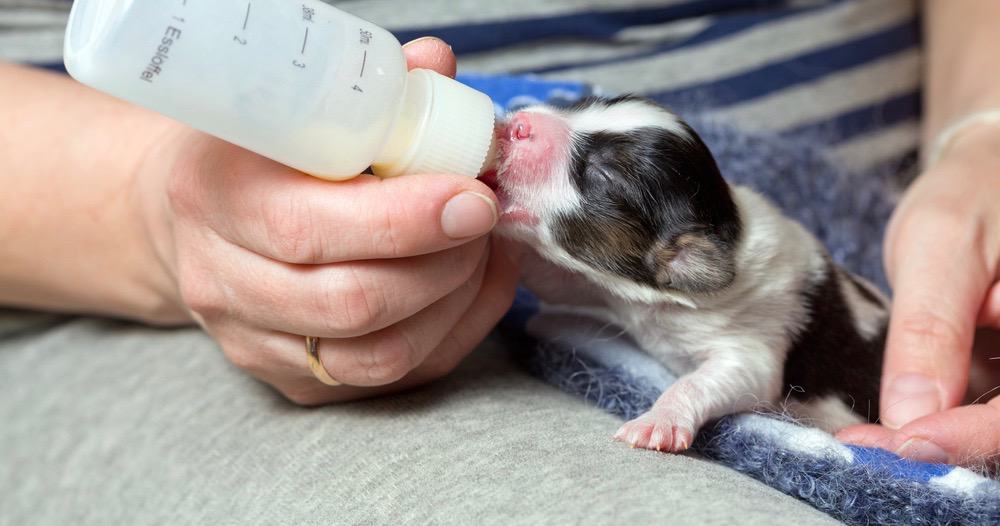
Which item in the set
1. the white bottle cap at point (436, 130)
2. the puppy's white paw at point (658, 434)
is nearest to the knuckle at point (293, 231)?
the white bottle cap at point (436, 130)

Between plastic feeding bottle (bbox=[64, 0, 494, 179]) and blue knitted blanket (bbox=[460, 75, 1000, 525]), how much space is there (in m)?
0.46

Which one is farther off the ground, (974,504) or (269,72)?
(269,72)

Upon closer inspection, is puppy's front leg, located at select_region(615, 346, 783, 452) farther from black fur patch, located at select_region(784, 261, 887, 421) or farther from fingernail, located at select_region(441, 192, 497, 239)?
fingernail, located at select_region(441, 192, 497, 239)

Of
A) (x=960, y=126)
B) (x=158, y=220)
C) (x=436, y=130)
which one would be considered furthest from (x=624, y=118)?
(x=960, y=126)

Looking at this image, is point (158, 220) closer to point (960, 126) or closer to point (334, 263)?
point (334, 263)

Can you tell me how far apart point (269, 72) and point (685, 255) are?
2.21 feet

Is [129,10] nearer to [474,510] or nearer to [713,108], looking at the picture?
[474,510]

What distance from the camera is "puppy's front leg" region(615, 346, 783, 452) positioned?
4.02 ft

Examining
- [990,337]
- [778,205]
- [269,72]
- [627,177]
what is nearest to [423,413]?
[627,177]

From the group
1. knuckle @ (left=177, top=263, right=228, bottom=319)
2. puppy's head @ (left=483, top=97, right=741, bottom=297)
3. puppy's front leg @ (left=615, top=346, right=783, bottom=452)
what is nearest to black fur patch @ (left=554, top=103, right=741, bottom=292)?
puppy's head @ (left=483, top=97, right=741, bottom=297)

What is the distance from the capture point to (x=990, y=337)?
167 centimetres

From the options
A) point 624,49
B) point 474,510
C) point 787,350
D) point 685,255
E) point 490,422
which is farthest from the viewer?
point 624,49

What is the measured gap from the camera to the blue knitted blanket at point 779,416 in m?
1.13

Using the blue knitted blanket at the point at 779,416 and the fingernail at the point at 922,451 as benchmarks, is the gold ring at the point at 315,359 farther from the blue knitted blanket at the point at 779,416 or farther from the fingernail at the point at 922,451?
the fingernail at the point at 922,451
